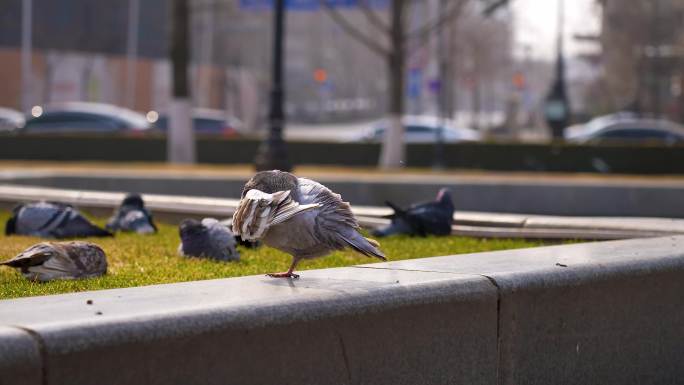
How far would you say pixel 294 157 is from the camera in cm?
2848

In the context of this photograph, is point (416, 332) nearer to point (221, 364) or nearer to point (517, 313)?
point (517, 313)

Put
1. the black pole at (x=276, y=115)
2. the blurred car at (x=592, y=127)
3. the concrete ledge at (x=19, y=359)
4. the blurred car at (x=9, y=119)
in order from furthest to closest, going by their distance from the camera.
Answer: the blurred car at (x=9, y=119) → the blurred car at (x=592, y=127) → the black pole at (x=276, y=115) → the concrete ledge at (x=19, y=359)

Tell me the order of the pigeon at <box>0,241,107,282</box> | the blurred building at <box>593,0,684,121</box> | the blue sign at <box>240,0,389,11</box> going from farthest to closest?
the blurred building at <box>593,0,684,121</box> < the blue sign at <box>240,0,389,11</box> < the pigeon at <box>0,241,107,282</box>

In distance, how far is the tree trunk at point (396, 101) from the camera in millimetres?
26234

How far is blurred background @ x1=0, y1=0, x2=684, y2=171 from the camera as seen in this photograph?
1248 inches

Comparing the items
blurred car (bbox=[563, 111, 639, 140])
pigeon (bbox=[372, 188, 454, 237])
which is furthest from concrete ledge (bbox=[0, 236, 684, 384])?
blurred car (bbox=[563, 111, 639, 140])

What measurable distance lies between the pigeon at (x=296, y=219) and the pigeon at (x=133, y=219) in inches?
182

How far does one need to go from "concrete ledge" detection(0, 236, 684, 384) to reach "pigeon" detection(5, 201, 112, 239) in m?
3.93

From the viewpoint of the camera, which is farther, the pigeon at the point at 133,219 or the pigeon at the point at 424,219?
the pigeon at the point at 133,219

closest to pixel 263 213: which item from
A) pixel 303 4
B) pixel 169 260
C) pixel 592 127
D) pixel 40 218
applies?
pixel 169 260

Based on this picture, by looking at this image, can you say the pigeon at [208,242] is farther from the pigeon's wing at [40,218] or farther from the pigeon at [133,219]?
the pigeon at [133,219]

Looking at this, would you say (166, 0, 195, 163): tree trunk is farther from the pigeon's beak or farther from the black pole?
the pigeon's beak

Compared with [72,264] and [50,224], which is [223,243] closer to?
[72,264]

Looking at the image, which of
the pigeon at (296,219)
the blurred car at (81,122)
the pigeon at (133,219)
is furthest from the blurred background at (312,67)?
the pigeon at (296,219)
